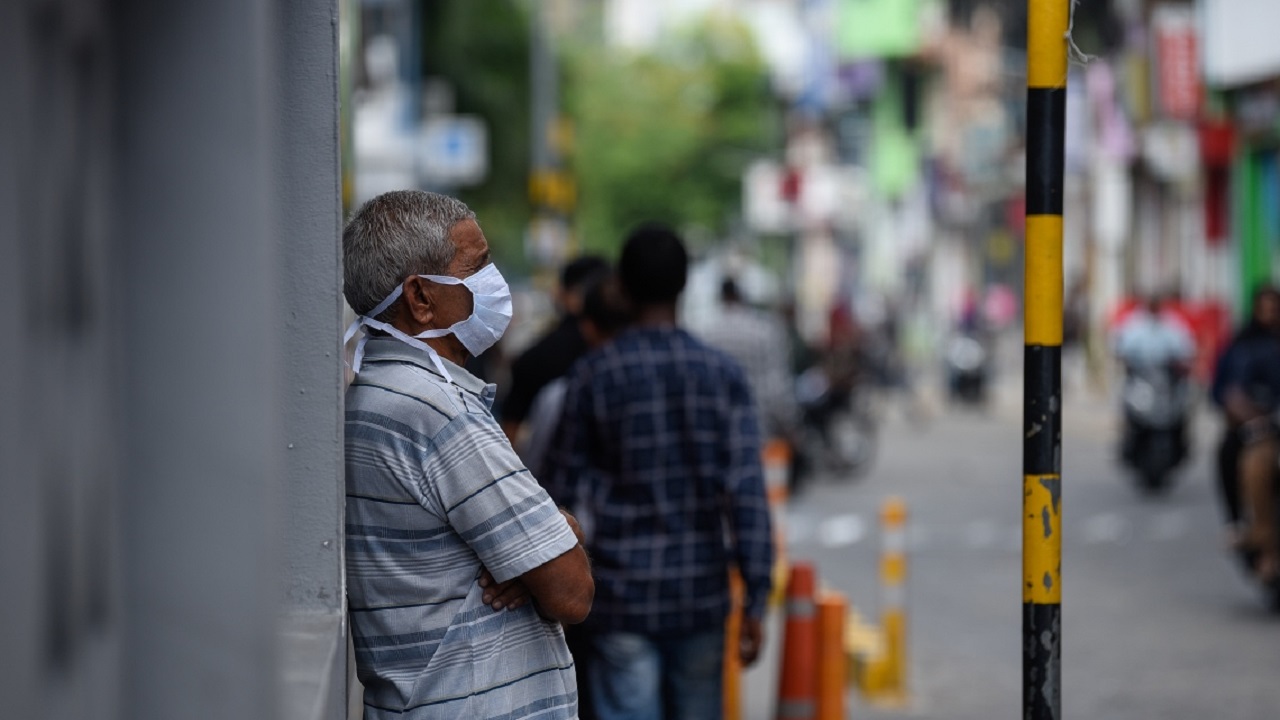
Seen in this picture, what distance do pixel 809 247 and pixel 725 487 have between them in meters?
72.7

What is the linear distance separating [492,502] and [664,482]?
83.0 inches

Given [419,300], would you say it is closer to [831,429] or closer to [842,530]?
[842,530]

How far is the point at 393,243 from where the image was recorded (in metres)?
3.08

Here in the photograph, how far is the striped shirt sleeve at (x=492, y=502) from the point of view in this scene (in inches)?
112

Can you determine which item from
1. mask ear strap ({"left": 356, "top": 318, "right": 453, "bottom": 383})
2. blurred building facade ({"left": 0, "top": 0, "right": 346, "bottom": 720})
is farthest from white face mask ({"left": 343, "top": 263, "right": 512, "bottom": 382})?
blurred building facade ({"left": 0, "top": 0, "right": 346, "bottom": 720})

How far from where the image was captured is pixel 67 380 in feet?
6.93

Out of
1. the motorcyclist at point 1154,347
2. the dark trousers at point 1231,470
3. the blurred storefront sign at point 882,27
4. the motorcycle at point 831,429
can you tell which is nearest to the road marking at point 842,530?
the motorcycle at point 831,429

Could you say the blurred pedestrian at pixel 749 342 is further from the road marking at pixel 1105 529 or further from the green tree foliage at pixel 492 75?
the green tree foliage at pixel 492 75

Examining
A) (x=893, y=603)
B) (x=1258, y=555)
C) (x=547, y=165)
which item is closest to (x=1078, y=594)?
(x=1258, y=555)

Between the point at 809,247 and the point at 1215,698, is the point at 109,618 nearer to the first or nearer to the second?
the point at 1215,698

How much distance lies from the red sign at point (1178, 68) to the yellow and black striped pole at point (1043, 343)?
2857 centimetres

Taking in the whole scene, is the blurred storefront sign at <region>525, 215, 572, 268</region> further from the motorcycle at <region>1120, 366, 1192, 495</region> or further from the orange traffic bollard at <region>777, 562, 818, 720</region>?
the orange traffic bollard at <region>777, 562, 818, 720</region>

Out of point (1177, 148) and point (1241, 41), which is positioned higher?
point (1241, 41)

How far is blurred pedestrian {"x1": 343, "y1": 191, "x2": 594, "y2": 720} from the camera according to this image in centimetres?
288
